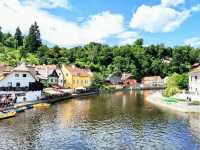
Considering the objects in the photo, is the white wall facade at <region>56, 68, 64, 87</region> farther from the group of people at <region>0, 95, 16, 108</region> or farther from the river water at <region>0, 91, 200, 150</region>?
the river water at <region>0, 91, 200, 150</region>

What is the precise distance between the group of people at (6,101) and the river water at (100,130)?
4963 millimetres

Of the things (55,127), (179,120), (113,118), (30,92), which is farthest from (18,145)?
(30,92)

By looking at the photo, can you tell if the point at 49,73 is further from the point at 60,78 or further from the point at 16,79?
the point at 16,79

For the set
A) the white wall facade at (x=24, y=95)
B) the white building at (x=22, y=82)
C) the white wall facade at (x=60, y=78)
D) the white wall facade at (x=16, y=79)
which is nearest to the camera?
the white wall facade at (x=24, y=95)

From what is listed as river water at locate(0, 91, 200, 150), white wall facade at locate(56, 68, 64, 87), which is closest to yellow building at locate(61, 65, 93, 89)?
white wall facade at locate(56, 68, 64, 87)

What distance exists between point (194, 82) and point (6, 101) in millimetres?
54002

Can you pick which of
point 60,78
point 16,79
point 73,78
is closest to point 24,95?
point 16,79

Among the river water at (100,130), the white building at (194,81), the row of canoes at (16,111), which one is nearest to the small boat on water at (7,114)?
the row of canoes at (16,111)

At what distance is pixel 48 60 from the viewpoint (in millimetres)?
183125

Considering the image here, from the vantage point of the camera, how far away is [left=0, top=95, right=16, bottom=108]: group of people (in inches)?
2837

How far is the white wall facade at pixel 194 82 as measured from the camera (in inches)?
3802

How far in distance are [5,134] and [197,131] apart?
28570 mm

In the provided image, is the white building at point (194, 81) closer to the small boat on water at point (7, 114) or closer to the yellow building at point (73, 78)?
the small boat on water at point (7, 114)

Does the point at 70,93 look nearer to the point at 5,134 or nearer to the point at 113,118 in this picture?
the point at 113,118
